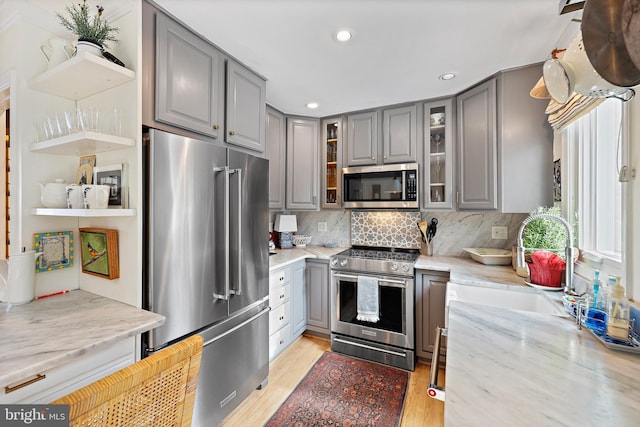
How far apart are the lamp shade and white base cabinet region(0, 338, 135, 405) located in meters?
1.98

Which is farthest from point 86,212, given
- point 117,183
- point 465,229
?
point 465,229

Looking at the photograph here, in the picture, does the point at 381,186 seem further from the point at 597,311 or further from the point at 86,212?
the point at 86,212

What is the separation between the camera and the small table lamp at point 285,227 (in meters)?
3.11

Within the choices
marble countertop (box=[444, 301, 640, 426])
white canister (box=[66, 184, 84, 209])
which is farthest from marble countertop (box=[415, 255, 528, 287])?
white canister (box=[66, 184, 84, 209])

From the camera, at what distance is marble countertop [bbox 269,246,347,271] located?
2.35 metres

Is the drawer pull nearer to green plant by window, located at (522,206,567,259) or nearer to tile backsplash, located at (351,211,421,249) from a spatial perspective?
green plant by window, located at (522,206,567,259)

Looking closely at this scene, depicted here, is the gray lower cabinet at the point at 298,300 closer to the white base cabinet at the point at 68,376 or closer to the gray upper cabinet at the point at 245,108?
the gray upper cabinet at the point at 245,108

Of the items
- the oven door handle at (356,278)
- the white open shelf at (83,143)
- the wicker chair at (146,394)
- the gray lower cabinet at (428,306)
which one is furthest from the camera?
the oven door handle at (356,278)

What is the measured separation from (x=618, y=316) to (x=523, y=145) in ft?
4.69

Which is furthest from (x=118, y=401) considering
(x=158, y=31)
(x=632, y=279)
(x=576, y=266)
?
(x=576, y=266)

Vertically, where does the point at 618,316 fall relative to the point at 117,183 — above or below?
below

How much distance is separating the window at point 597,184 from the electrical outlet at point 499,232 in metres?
0.77

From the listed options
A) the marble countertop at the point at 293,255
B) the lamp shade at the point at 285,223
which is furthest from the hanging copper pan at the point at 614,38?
the lamp shade at the point at 285,223

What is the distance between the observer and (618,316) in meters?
0.92
